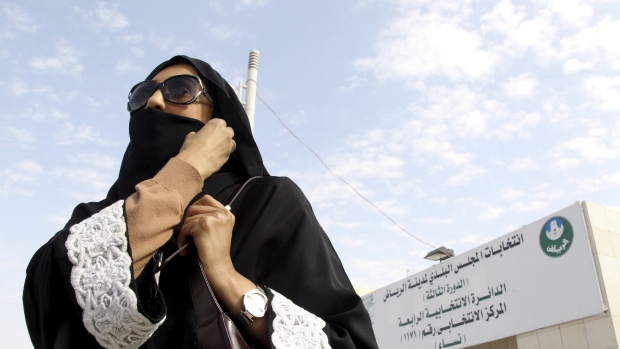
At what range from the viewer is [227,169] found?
1.37m

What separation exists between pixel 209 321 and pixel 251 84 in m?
4.73

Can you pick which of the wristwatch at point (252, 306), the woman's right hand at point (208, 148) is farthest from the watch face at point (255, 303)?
the woman's right hand at point (208, 148)

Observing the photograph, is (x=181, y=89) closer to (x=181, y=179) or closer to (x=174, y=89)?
(x=174, y=89)

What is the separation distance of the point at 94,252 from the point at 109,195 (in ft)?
1.21

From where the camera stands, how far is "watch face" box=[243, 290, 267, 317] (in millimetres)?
965

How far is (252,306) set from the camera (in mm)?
971

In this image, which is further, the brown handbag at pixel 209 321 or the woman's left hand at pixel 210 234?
the woman's left hand at pixel 210 234

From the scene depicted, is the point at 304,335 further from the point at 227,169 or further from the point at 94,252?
the point at 227,169

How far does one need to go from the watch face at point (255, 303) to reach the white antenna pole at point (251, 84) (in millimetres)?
4221

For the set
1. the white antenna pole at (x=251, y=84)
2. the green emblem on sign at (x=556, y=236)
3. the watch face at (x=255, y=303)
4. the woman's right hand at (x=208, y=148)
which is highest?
the white antenna pole at (x=251, y=84)

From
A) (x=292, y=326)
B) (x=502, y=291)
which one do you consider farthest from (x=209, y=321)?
(x=502, y=291)

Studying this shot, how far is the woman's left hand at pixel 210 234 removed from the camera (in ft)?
3.30

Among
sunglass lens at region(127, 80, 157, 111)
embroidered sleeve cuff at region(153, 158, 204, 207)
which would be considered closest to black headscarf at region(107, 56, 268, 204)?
sunglass lens at region(127, 80, 157, 111)

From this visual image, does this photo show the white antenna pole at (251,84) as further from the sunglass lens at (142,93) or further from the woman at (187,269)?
the woman at (187,269)
